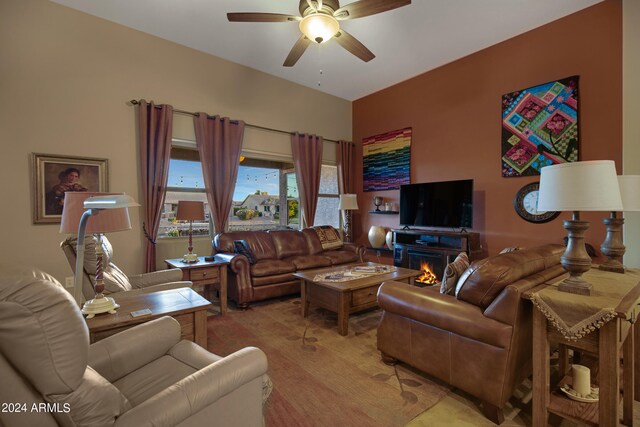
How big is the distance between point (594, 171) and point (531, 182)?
2.83 meters

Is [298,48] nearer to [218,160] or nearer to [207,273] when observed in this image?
[218,160]

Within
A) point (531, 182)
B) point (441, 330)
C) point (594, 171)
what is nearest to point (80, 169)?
point (441, 330)

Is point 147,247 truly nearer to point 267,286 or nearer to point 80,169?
point 80,169

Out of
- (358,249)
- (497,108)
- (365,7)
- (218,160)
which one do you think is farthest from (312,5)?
(358,249)

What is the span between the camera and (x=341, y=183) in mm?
6277

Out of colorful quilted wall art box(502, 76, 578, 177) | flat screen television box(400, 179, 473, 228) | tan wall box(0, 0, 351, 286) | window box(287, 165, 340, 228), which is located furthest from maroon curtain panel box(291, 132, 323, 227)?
colorful quilted wall art box(502, 76, 578, 177)

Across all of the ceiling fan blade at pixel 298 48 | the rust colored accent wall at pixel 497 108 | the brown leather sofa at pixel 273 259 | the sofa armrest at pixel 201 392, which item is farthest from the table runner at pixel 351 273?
the ceiling fan blade at pixel 298 48

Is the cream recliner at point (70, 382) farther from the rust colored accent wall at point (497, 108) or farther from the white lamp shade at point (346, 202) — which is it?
the white lamp shade at point (346, 202)

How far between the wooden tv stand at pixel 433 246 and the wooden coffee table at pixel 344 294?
3.84 feet

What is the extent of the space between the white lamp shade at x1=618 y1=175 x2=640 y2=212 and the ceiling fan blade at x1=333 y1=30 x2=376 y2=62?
2478mm

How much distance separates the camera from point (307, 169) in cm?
569

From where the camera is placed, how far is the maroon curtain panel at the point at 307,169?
5582 millimetres

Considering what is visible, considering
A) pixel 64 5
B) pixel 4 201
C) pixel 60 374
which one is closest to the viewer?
pixel 60 374

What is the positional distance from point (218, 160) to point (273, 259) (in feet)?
5.64
